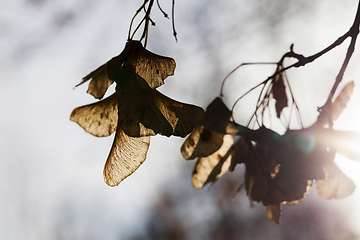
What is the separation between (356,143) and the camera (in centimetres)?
81

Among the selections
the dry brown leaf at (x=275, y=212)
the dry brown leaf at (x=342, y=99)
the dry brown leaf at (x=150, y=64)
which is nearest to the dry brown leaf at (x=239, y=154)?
the dry brown leaf at (x=275, y=212)

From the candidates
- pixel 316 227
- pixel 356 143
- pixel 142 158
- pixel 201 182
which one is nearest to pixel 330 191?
pixel 356 143

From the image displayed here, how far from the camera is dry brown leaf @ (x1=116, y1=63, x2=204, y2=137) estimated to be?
1.41 feet

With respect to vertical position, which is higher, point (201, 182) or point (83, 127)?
point (83, 127)

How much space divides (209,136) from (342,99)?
1.40 feet

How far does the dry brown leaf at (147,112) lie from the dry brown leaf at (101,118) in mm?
70

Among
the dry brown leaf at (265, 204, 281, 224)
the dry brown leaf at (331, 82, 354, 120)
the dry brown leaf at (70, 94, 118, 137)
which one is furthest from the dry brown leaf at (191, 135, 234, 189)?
the dry brown leaf at (70, 94, 118, 137)

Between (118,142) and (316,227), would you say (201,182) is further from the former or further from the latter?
(316,227)

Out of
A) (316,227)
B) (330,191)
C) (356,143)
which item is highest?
(356,143)

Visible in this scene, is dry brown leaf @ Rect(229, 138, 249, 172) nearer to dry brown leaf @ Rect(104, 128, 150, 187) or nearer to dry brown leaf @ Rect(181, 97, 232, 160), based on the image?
dry brown leaf @ Rect(181, 97, 232, 160)

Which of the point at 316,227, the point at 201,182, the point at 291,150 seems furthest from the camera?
the point at 316,227

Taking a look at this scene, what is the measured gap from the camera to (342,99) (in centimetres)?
90

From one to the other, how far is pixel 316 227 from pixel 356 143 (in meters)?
6.64

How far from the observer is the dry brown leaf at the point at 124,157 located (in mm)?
487
